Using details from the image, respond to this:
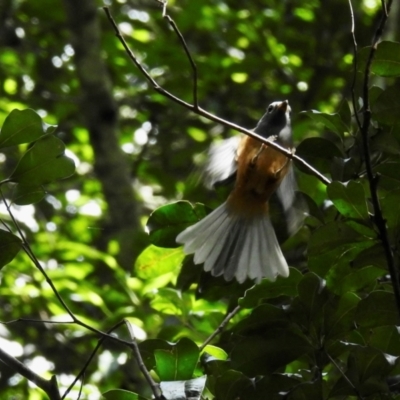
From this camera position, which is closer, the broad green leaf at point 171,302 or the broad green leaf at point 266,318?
the broad green leaf at point 266,318

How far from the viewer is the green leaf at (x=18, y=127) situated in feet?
5.99

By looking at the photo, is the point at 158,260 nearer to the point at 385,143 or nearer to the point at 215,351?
the point at 215,351

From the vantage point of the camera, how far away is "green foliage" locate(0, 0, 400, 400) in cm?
171

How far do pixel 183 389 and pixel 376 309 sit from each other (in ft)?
1.50

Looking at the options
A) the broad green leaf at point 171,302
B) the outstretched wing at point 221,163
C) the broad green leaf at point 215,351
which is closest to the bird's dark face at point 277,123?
the outstretched wing at point 221,163

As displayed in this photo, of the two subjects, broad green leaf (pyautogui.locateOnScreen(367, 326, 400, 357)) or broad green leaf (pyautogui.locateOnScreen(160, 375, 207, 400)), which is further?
broad green leaf (pyautogui.locateOnScreen(367, 326, 400, 357))

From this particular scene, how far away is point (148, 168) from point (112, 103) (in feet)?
1.69

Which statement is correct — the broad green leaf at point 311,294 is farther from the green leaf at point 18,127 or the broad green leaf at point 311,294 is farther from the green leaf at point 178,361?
the green leaf at point 18,127

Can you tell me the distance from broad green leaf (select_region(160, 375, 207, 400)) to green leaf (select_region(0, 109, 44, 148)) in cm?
66

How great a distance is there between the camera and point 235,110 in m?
5.14

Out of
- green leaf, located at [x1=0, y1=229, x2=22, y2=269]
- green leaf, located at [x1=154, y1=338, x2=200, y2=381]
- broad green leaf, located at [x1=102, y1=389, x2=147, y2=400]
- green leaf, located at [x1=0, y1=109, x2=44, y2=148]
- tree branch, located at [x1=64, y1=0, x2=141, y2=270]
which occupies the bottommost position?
tree branch, located at [x1=64, y1=0, x2=141, y2=270]

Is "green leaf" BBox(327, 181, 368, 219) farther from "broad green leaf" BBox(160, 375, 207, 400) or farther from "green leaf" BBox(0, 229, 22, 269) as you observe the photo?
"green leaf" BBox(0, 229, 22, 269)

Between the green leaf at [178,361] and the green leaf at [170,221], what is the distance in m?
0.58

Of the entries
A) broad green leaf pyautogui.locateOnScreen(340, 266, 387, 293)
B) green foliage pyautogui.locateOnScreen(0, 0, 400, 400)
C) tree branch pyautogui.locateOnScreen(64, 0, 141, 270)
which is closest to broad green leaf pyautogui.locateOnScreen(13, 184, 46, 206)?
green foliage pyautogui.locateOnScreen(0, 0, 400, 400)
